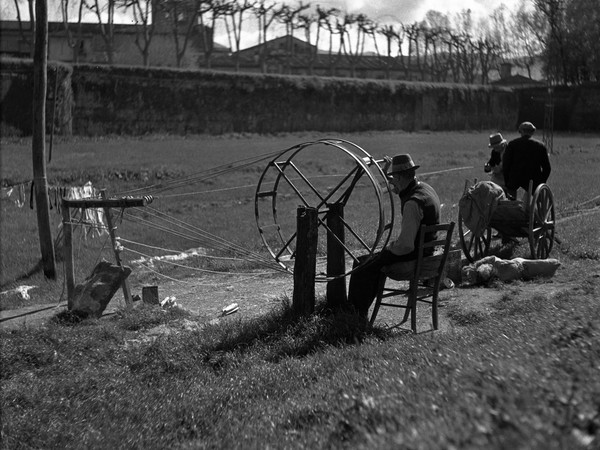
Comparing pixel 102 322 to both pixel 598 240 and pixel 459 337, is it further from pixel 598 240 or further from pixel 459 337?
pixel 598 240

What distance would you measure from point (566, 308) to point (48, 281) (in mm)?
10775

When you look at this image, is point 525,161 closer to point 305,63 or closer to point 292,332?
point 292,332

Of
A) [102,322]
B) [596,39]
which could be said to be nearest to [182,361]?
[102,322]

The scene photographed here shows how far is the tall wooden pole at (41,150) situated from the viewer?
50.5ft

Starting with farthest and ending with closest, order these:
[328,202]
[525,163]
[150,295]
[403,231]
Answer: [525,163] → [150,295] → [328,202] → [403,231]

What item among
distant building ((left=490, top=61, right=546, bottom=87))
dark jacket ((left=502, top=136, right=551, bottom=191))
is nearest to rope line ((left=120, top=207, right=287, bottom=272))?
dark jacket ((left=502, top=136, right=551, bottom=191))

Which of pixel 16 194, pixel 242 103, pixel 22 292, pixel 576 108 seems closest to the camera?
pixel 22 292

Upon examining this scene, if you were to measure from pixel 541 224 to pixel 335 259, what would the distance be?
13.7ft

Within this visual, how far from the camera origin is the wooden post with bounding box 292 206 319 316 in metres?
8.56

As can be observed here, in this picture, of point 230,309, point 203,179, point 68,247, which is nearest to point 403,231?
point 230,309

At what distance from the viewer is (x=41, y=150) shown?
15594mm

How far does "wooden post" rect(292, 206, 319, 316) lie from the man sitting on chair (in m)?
0.44

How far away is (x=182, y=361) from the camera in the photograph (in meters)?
7.92

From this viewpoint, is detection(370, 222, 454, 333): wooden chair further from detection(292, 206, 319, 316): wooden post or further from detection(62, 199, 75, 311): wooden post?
detection(62, 199, 75, 311): wooden post
